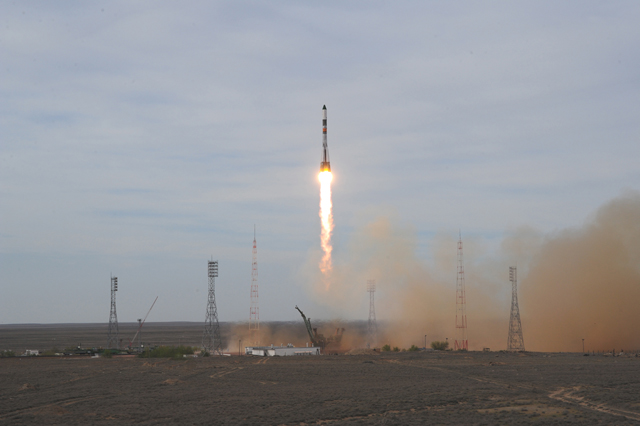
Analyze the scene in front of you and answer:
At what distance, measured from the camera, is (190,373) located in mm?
76312

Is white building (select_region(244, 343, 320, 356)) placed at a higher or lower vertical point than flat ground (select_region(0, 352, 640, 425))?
lower

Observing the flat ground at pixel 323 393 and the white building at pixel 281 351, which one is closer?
the flat ground at pixel 323 393

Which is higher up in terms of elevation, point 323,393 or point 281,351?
point 323,393

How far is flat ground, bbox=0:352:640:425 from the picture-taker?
140 feet

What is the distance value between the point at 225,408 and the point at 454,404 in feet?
61.4

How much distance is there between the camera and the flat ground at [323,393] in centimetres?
4272

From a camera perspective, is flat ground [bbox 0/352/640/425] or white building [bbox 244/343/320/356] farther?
white building [bbox 244/343/320/356]

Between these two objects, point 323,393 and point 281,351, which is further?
point 281,351

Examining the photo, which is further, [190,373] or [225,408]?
[190,373]

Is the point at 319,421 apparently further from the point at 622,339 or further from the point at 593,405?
the point at 622,339

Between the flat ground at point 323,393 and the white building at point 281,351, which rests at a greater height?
the flat ground at point 323,393

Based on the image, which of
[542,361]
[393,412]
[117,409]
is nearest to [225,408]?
[117,409]

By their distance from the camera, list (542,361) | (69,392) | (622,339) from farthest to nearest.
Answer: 1. (622,339)
2. (542,361)
3. (69,392)

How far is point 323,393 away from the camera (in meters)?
55.3
